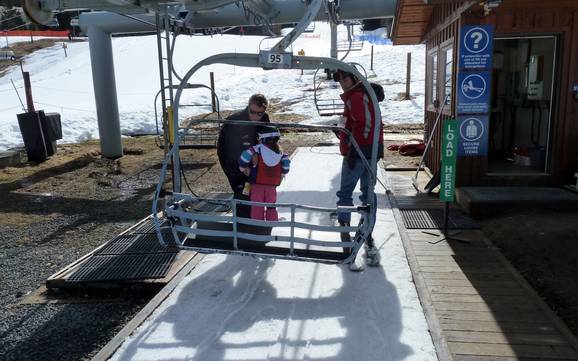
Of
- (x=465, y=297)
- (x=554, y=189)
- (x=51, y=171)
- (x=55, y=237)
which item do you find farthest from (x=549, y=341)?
(x=51, y=171)

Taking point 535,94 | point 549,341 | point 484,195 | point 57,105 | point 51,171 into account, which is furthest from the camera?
point 57,105

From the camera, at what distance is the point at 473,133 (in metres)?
6.90

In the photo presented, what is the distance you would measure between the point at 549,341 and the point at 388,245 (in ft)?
6.75

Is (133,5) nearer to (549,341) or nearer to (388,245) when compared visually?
(388,245)

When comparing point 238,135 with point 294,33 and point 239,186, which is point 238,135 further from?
point 294,33

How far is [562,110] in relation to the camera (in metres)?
6.78

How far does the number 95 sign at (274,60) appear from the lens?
3.61 metres

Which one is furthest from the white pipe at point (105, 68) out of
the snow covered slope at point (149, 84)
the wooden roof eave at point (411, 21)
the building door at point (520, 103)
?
the building door at point (520, 103)

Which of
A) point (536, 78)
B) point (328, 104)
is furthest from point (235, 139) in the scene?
point (328, 104)

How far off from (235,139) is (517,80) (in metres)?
7.28

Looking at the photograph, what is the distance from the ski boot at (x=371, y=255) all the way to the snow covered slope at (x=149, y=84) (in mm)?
13876

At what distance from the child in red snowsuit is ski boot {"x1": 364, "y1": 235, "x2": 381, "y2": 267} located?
1.09 meters

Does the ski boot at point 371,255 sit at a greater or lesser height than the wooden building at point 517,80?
lesser

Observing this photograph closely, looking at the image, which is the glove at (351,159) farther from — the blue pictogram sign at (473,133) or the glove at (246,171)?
the blue pictogram sign at (473,133)
